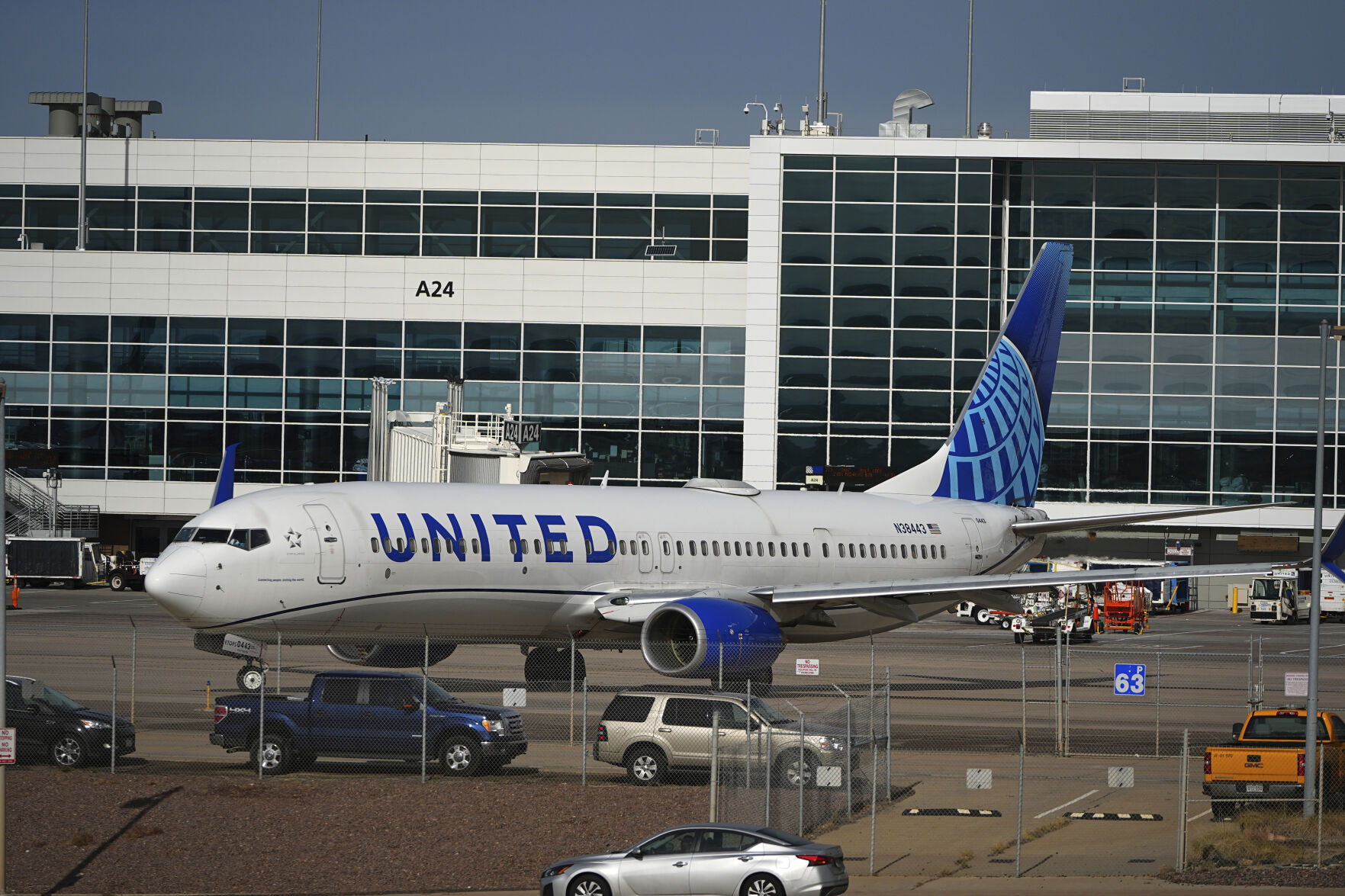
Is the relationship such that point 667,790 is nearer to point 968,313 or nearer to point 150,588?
point 150,588

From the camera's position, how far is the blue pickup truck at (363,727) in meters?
21.9

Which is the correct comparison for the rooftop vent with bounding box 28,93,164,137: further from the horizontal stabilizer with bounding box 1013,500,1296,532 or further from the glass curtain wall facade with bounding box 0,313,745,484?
the horizontal stabilizer with bounding box 1013,500,1296,532

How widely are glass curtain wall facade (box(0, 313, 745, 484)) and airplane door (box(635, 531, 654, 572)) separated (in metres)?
36.5

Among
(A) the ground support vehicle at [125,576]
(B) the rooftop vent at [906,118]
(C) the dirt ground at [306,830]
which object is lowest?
(A) the ground support vehicle at [125,576]

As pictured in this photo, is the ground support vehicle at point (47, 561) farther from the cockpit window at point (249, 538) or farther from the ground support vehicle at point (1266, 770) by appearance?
the ground support vehicle at point (1266, 770)

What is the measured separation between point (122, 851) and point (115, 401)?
56191 mm

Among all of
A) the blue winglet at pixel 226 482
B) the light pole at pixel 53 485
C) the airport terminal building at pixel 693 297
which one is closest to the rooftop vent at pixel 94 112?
the airport terminal building at pixel 693 297

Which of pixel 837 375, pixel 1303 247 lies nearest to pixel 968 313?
pixel 837 375

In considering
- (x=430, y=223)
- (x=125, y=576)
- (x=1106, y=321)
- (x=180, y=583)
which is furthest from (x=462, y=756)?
(x=125, y=576)

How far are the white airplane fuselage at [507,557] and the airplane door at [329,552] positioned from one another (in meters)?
0.02

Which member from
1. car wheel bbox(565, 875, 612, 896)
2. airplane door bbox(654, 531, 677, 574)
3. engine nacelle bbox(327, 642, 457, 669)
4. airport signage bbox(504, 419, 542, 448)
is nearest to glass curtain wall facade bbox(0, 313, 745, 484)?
airport signage bbox(504, 419, 542, 448)

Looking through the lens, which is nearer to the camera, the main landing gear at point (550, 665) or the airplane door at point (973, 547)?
the main landing gear at point (550, 665)

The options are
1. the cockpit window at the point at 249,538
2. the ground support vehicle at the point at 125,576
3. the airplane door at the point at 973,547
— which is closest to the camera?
A: the cockpit window at the point at 249,538

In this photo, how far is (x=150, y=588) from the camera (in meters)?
25.6
